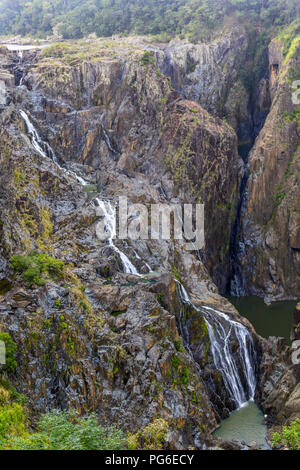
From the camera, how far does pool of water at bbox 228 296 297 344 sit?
159ft

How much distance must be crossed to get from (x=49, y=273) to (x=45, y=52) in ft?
143

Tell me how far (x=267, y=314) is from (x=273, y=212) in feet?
47.2

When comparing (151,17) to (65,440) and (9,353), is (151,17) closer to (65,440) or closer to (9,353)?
(9,353)

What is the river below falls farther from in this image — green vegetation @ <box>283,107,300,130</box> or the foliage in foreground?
green vegetation @ <box>283,107,300,130</box>

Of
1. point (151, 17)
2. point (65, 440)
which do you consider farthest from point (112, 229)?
point (151, 17)

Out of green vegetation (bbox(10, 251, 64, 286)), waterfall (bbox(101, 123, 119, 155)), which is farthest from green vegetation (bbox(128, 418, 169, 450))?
waterfall (bbox(101, 123, 119, 155))

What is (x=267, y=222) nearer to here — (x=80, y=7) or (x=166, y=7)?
(x=166, y=7)

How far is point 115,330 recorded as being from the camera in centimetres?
3188

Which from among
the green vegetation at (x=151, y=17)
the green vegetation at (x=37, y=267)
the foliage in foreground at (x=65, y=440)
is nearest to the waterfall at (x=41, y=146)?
the green vegetation at (x=37, y=267)

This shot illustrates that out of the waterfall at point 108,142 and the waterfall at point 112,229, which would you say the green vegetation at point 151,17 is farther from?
the waterfall at point 112,229

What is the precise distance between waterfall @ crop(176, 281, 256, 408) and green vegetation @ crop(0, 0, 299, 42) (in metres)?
49.1

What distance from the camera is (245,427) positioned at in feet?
106

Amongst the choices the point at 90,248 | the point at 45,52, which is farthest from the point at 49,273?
the point at 45,52
